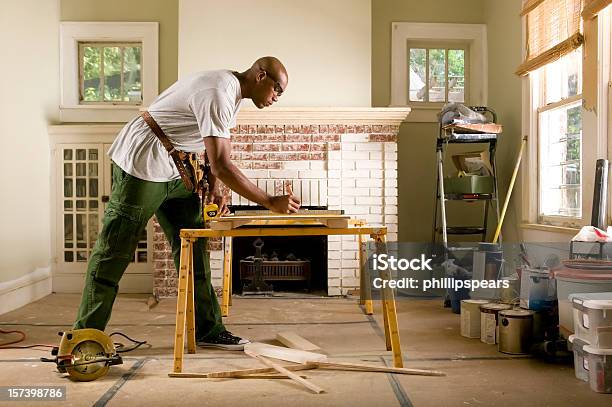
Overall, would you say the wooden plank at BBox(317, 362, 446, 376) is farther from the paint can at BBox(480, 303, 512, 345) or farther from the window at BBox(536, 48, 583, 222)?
the window at BBox(536, 48, 583, 222)

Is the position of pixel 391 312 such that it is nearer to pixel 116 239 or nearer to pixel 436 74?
pixel 116 239

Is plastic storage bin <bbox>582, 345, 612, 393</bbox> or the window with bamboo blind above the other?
the window with bamboo blind

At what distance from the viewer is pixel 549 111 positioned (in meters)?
4.20

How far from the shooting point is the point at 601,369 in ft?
7.41

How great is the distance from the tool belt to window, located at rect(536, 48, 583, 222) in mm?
2400

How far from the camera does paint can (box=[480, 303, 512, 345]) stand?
3041 millimetres

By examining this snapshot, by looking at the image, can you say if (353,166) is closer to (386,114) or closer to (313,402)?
(386,114)

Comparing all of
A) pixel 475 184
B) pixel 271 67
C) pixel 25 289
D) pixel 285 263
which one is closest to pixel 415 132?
pixel 475 184

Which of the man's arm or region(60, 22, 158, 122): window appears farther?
region(60, 22, 158, 122): window

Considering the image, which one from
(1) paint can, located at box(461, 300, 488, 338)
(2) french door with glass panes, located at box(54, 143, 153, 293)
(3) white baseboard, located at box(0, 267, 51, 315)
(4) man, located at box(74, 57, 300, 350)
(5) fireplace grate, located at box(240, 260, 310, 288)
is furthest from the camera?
(2) french door with glass panes, located at box(54, 143, 153, 293)

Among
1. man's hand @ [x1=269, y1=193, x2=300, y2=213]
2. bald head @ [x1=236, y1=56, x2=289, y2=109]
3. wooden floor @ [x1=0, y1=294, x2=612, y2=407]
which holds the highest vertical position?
bald head @ [x1=236, y1=56, x2=289, y2=109]

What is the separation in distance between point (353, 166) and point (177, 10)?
226cm

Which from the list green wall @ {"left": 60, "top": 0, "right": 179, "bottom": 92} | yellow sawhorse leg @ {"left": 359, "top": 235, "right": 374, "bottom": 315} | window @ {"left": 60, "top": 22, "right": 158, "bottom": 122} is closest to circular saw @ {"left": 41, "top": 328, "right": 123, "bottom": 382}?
yellow sawhorse leg @ {"left": 359, "top": 235, "right": 374, "bottom": 315}

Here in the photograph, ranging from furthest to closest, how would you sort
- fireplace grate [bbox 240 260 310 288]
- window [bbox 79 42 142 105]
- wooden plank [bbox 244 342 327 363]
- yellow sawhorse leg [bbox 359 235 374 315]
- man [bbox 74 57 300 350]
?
window [bbox 79 42 142 105] → fireplace grate [bbox 240 260 310 288] → yellow sawhorse leg [bbox 359 235 374 315] → wooden plank [bbox 244 342 327 363] → man [bbox 74 57 300 350]
